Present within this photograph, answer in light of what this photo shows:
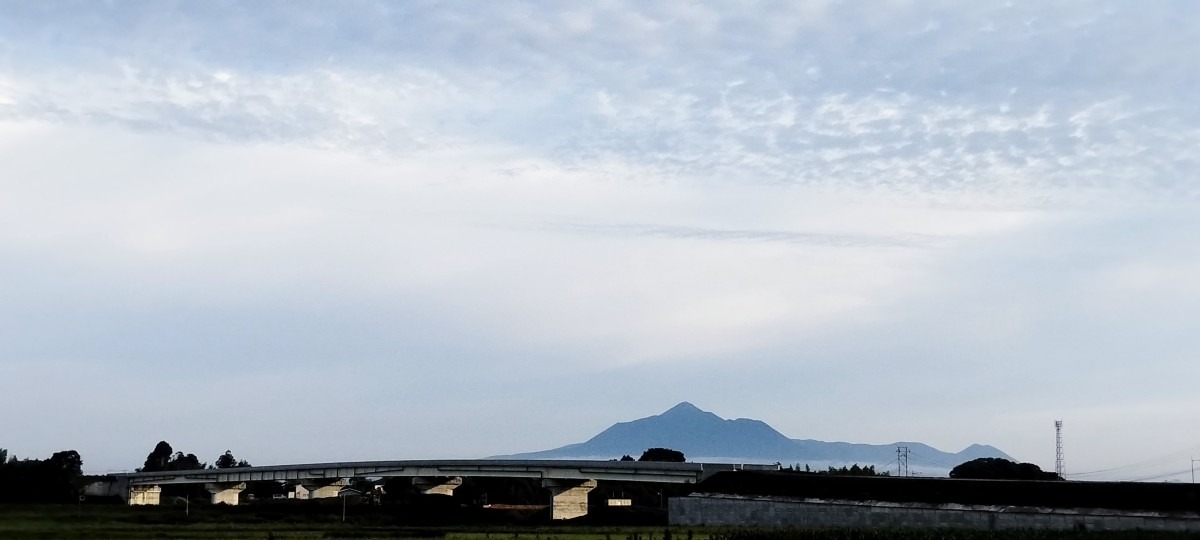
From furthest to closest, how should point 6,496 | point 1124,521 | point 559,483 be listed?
point 6,496 < point 559,483 < point 1124,521

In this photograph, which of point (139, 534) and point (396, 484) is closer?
point (139, 534)

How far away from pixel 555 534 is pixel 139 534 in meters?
31.8

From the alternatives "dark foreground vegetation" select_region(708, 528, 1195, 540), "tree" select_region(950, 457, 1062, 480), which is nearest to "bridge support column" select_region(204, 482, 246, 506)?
"tree" select_region(950, 457, 1062, 480)

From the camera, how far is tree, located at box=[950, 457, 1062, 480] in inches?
5466

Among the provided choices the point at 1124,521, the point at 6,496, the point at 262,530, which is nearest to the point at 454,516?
the point at 262,530

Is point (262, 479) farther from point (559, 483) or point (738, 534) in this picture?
point (738, 534)

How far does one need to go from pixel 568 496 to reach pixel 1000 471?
56.0m

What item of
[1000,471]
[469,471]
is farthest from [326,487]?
[1000,471]

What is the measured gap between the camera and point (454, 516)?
11719cm

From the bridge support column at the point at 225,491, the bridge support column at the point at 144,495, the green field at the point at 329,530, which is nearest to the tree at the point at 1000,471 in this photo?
the green field at the point at 329,530

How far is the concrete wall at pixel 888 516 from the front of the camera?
77.1 metres

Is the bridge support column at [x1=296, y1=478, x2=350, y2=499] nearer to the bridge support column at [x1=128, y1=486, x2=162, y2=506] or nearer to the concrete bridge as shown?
the concrete bridge

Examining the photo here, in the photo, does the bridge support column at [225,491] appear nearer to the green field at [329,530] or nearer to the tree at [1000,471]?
the green field at [329,530]

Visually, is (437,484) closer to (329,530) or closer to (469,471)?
(469,471)
